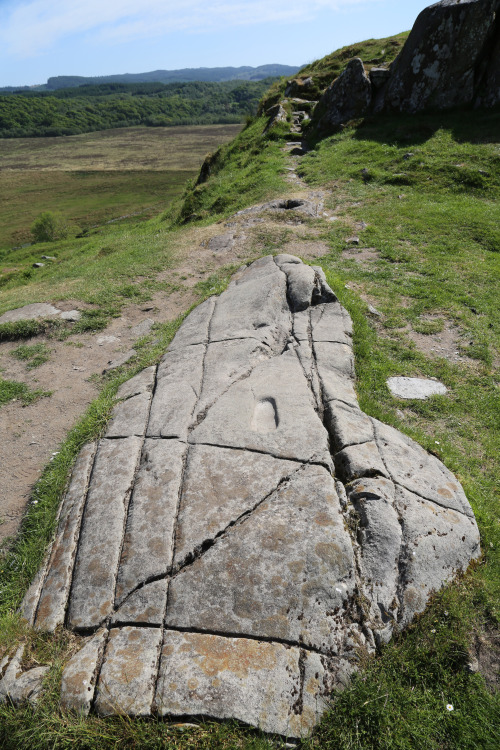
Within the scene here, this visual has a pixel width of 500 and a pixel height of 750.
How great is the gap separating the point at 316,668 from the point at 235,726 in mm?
814

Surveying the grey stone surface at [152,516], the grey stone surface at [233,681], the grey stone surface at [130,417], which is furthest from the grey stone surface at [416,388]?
the grey stone surface at [233,681]

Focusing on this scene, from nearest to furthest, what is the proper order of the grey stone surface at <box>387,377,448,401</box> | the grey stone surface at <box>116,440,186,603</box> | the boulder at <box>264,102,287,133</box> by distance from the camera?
the grey stone surface at <box>116,440,186,603</box> → the grey stone surface at <box>387,377,448,401</box> → the boulder at <box>264,102,287,133</box>

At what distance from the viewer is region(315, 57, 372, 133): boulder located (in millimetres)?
22141

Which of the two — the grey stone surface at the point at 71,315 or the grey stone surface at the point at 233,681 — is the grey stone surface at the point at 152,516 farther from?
the grey stone surface at the point at 71,315

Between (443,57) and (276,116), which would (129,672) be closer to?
(443,57)

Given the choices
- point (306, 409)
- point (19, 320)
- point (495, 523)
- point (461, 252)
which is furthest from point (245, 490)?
point (461, 252)

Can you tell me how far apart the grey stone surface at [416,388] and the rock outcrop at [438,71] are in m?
18.3

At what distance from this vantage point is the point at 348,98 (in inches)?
886

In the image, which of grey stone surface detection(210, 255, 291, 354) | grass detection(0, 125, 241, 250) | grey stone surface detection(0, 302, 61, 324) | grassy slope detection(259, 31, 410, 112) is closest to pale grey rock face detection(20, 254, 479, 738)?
grey stone surface detection(210, 255, 291, 354)

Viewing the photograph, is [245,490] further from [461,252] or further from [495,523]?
[461,252]

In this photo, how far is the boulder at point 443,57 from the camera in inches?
736

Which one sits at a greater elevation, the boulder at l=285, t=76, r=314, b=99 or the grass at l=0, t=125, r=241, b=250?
the boulder at l=285, t=76, r=314, b=99

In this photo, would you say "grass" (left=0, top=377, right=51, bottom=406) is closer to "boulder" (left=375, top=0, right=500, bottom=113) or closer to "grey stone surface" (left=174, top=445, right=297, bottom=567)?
"grey stone surface" (left=174, top=445, right=297, bottom=567)

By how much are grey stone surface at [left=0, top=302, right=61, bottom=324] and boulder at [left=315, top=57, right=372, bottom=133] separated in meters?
18.1
